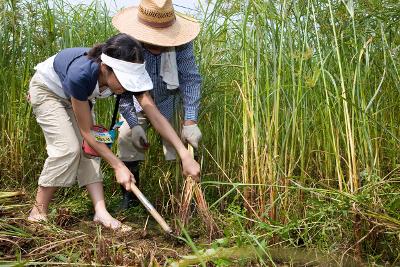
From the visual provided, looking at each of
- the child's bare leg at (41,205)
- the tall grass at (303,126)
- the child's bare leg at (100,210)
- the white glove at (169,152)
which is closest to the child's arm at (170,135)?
the tall grass at (303,126)

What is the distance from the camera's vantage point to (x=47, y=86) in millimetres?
2863

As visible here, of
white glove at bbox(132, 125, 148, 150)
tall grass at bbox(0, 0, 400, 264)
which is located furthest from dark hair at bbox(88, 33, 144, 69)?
white glove at bbox(132, 125, 148, 150)

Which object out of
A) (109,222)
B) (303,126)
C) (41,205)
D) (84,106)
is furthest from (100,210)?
(303,126)

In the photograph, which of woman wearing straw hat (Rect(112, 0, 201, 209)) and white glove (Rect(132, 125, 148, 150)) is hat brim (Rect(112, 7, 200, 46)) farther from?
white glove (Rect(132, 125, 148, 150))

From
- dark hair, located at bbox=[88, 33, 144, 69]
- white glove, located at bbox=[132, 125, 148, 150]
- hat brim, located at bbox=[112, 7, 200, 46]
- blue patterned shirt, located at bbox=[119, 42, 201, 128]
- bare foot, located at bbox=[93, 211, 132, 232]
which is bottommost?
bare foot, located at bbox=[93, 211, 132, 232]

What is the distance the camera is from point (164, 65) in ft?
9.73

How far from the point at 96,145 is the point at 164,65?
0.60 m

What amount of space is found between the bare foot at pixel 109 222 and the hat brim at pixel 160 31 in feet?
2.84

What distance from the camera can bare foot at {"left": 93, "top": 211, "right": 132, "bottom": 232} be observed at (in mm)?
2695

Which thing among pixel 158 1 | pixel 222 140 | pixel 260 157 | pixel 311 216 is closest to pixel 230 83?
pixel 222 140

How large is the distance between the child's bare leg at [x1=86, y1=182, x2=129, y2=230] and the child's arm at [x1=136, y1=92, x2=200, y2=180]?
1.55 ft

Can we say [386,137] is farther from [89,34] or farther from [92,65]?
[89,34]

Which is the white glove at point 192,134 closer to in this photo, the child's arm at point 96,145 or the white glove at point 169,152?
the white glove at point 169,152

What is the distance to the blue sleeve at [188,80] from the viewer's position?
2924 mm
